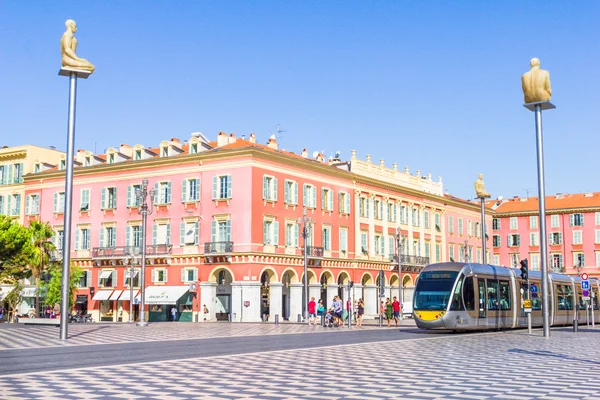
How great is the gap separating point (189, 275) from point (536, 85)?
3490 cm

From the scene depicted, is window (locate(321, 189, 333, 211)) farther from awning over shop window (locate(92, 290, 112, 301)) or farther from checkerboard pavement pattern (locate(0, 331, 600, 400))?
checkerboard pavement pattern (locate(0, 331, 600, 400))

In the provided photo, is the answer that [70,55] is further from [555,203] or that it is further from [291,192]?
[555,203]

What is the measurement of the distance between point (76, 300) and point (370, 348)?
44.6 meters

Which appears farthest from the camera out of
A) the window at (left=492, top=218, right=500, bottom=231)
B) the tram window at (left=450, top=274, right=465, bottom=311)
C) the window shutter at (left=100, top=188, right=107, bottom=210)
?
the window at (left=492, top=218, right=500, bottom=231)

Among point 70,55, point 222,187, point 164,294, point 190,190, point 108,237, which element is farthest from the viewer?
point 108,237

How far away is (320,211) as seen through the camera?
63969 mm

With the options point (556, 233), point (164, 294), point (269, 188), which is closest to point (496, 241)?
point (556, 233)

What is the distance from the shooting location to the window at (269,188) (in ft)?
192

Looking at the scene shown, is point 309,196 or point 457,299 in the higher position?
point 309,196

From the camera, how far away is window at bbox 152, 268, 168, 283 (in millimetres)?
60344

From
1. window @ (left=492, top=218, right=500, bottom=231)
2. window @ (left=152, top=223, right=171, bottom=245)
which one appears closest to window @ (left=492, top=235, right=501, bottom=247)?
window @ (left=492, top=218, right=500, bottom=231)

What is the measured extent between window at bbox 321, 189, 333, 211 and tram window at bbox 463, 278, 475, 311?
30015mm

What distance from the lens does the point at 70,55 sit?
28.2 m

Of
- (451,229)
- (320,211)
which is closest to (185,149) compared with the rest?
(320,211)
